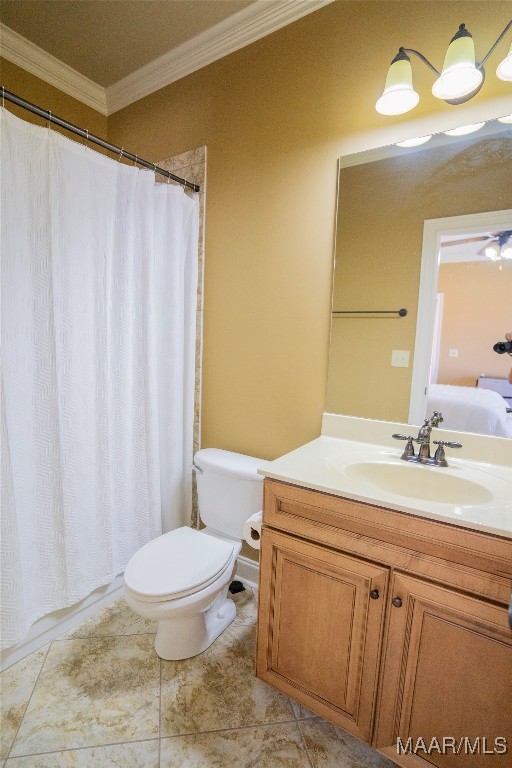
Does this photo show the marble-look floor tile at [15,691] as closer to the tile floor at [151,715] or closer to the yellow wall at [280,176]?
the tile floor at [151,715]

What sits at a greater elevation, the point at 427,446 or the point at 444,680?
the point at 427,446

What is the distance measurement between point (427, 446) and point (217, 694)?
1171 millimetres

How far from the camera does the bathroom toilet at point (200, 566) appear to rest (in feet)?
4.17

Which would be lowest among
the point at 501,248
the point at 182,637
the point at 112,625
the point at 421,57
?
the point at 112,625

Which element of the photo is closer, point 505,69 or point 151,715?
point 505,69

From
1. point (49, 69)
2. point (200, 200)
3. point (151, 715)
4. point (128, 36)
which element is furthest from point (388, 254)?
point (49, 69)

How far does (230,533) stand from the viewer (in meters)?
1.69

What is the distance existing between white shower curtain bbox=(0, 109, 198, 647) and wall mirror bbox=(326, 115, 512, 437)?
2.76 feet

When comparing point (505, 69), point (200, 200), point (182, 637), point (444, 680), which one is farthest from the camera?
point (200, 200)

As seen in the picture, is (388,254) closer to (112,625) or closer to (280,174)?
(280,174)

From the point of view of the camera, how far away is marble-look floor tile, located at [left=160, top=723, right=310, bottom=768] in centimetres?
110

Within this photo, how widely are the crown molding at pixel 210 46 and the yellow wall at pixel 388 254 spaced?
0.75 m

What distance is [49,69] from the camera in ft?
6.47

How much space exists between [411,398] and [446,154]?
889 mm
